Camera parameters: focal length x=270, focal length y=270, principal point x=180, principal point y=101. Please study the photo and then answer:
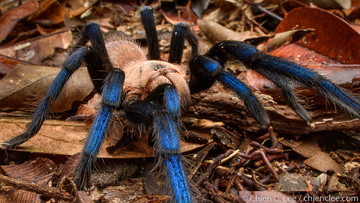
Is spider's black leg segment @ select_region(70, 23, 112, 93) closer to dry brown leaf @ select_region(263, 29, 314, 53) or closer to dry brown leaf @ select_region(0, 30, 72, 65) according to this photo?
dry brown leaf @ select_region(0, 30, 72, 65)

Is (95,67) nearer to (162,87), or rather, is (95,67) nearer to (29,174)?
(162,87)

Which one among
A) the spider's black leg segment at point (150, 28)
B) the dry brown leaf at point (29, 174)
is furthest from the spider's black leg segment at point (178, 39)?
the dry brown leaf at point (29, 174)

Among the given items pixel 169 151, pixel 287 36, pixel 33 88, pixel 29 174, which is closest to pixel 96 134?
pixel 169 151

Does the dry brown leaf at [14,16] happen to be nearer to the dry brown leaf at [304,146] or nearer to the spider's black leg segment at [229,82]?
the spider's black leg segment at [229,82]

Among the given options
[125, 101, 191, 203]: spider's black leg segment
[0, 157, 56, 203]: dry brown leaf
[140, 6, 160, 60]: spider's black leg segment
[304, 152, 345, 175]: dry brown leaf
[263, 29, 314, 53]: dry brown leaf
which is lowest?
[304, 152, 345, 175]: dry brown leaf

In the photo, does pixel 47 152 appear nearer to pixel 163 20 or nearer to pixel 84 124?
pixel 84 124

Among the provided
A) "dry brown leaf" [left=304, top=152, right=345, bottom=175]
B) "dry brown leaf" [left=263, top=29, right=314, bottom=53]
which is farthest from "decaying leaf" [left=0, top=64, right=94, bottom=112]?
"dry brown leaf" [left=304, top=152, right=345, bottom=175]

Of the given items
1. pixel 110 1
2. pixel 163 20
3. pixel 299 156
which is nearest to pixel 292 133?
pixel 299 156
